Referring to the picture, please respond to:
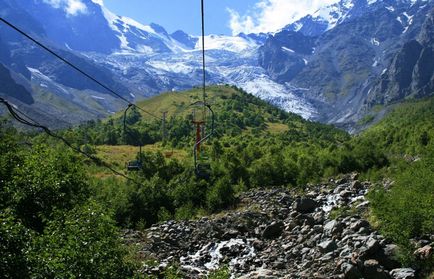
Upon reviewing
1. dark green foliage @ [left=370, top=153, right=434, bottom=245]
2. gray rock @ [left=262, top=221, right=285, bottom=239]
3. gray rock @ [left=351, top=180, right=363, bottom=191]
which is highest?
gray rock @ [left=351, top=180, right=363, bottom=191]

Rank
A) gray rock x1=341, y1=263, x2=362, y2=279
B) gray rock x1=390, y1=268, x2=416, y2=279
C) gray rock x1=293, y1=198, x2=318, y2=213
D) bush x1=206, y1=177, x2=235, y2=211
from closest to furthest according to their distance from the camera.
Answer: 1. gray rock x1=390, y1=268, x2=416, y2=279
2. gray rock x1=341, y1=263, x2=362, y2=279
3. gray rock x1=293, y1=198, x2=318, y2=213
4. bush x1=206, y1=177, x2=235, y2=211

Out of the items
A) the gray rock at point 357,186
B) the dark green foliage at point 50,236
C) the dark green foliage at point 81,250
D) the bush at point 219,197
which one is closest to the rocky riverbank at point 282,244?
the gray rock at point 357,186

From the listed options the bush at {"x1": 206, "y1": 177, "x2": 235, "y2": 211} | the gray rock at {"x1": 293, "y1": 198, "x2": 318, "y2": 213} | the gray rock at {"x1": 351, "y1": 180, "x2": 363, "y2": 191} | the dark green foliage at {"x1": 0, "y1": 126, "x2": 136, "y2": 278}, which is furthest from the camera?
the bush at {"x1": 206, "y1": 177, "x2": 235, "y2": 211}

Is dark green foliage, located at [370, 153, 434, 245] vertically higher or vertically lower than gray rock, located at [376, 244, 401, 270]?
higher

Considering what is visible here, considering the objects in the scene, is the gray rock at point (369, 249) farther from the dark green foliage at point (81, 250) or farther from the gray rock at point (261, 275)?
the dark green foliage at point (81, 250)

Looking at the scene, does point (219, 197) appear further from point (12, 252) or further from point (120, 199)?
point (12, 252)

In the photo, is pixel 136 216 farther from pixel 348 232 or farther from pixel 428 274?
pixel 428 274

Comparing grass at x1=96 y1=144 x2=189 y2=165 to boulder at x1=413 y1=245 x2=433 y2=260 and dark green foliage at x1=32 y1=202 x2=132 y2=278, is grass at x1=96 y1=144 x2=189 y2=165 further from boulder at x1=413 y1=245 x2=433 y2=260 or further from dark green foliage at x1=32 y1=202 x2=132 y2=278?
boulder at x1=413 y1=245 x2=433 y2=260

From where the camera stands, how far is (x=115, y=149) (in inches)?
7544

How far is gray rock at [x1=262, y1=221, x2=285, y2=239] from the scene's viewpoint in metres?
57.0

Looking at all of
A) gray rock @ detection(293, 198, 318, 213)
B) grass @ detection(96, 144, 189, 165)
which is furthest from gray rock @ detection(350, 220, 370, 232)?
grass @ detection(96, 144, 189, 165)

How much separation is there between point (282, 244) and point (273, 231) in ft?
19.2

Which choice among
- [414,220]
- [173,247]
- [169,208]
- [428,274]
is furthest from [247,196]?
[428,274]

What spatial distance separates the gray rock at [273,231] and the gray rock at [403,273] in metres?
22.6
